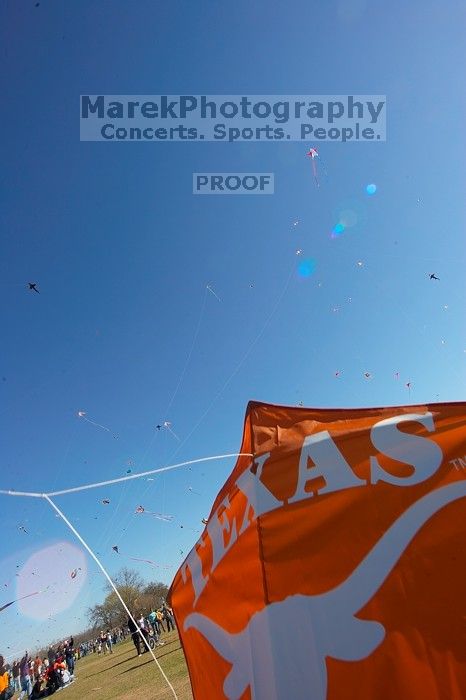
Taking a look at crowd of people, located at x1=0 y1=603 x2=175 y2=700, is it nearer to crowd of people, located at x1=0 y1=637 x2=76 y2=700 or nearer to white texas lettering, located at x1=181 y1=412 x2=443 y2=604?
crowd of people, located at x1=0 y1=637 x2=76 y2=700

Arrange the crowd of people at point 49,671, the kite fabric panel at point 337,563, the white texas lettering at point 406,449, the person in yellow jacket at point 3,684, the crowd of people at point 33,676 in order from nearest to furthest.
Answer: the kite fabric panel at point 337,563, the white texas lettering at point 406,449, the person in yellow jacket at point 3,684, the crowd of people at point 33,676, the crowd of people at point 49,671

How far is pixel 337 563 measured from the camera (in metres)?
1.92

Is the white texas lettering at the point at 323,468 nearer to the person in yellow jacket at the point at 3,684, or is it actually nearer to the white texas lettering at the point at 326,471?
the white texas lettering at the point at 326,471

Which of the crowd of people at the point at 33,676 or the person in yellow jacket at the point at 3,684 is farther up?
the person in yellow jacket at the point at 3,684

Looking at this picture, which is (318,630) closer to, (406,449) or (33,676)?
(406,449)

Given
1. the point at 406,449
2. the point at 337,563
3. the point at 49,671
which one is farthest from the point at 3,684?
the point at 406,449

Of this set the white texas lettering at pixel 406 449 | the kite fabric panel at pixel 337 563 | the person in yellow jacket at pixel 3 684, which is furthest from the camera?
the person in yellow jacket at pixel 3 684

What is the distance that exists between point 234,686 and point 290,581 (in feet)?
1.81

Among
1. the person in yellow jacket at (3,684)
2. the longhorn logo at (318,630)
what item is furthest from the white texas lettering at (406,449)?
the person in yellow jacket at (3,684)

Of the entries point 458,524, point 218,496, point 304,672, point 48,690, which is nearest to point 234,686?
point 304,672

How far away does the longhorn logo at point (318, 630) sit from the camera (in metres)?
1.74

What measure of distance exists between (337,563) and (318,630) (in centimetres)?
27

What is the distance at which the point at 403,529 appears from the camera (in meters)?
1.87

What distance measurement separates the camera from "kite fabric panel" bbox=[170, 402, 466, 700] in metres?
1.69
